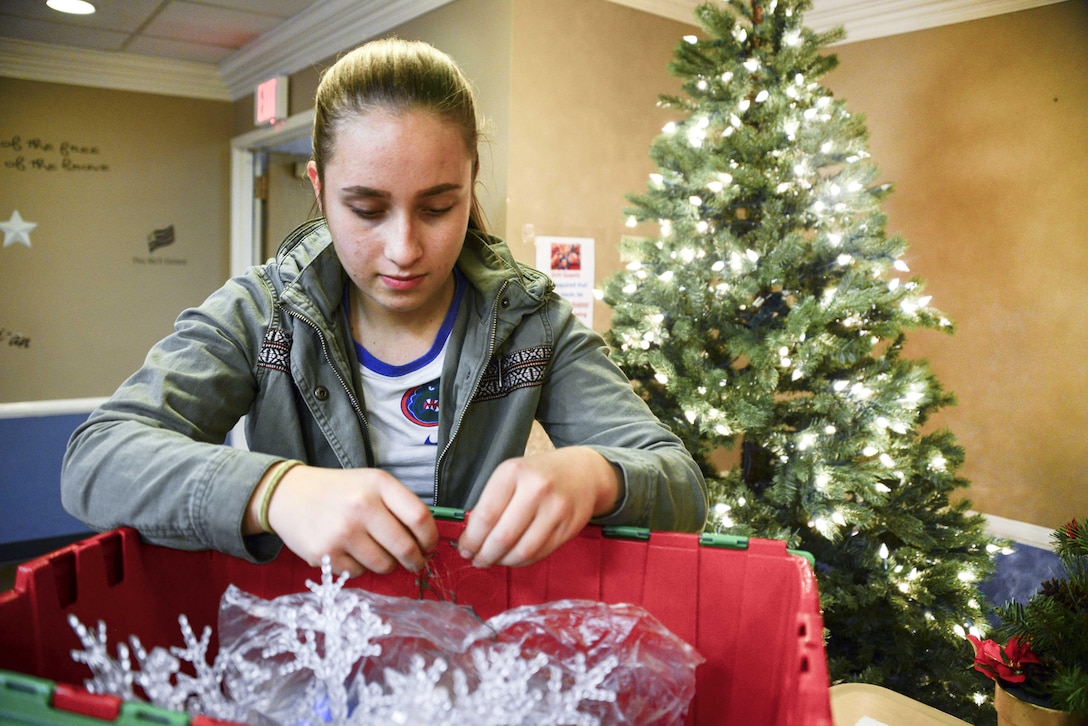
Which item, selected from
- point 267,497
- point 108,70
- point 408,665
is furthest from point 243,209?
point 408,665

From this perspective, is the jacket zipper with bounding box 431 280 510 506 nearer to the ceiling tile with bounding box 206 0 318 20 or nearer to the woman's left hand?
the woman's left hand

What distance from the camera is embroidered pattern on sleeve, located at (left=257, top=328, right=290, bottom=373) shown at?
0.86 metres

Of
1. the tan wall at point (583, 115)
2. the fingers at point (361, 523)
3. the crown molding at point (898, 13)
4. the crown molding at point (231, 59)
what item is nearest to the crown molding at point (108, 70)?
the crown molding at point (231, 59)

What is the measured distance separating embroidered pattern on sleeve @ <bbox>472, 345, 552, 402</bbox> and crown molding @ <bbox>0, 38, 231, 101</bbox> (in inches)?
172

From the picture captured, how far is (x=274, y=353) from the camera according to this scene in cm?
86

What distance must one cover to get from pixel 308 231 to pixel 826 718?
0.84m

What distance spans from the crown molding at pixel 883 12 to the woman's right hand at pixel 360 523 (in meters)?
2.61

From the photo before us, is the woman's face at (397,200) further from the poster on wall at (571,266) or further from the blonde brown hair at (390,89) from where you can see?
the poster on wall at (571,266)

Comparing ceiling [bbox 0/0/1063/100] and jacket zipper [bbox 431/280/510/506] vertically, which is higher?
ceiling [bbox 0/0/1063/100]

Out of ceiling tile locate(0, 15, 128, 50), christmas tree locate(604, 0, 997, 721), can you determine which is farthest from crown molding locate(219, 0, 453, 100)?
christmas tree locate(604, 0, 997, 721)

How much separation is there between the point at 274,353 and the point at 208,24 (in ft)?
11.4

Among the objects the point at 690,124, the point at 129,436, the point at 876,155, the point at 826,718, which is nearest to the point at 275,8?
the point at 690,124

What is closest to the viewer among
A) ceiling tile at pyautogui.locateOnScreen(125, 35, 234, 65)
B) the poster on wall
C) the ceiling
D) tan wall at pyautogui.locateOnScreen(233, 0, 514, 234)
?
tan wall at pyautogui.locateOnScreen(233, 0, 514, 234)

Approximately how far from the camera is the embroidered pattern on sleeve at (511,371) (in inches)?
36.6
